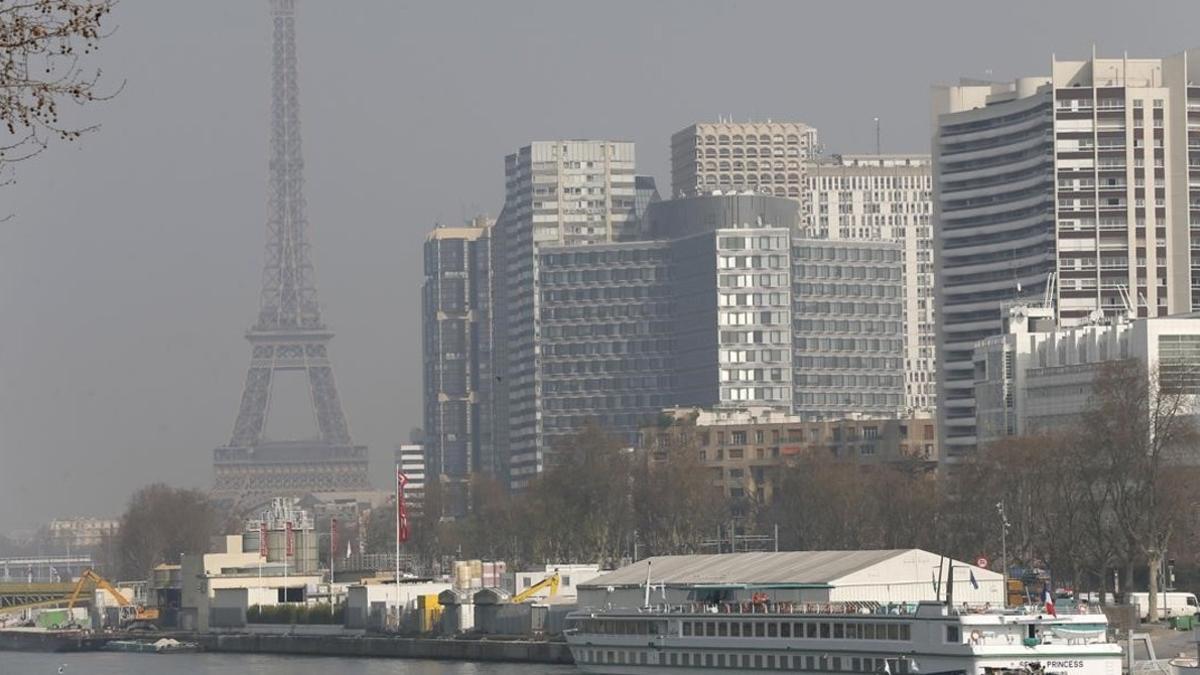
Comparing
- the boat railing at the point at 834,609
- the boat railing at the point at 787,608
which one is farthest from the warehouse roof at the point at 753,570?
the boat railing at the point at 834,609

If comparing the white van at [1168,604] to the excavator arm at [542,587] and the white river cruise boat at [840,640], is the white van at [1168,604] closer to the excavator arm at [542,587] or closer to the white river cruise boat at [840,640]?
the white river cruise boat at [840,640]

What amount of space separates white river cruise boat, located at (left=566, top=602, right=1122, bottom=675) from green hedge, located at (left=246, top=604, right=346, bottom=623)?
6147 cm

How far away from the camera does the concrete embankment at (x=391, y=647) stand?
485 feet

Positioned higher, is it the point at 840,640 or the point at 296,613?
the point at 840,640

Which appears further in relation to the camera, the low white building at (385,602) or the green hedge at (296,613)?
the green hedge at (296,613)

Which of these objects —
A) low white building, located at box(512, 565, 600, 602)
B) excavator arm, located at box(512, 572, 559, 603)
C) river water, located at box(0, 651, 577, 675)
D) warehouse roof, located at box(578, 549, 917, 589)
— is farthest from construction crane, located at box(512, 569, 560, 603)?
warehouse roof, located at box(578, 549, 917, 589)

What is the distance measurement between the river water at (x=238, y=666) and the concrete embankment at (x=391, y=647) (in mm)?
2010

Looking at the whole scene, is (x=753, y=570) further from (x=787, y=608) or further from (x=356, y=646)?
(x=356, y=646)

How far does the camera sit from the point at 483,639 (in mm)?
159250

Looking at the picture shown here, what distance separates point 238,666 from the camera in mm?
154625

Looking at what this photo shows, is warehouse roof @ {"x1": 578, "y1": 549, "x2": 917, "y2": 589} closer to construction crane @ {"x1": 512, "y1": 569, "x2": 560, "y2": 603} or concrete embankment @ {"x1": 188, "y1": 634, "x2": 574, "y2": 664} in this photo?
concrete embankment @ {"x1": 188, "y1": 634, "x2": 574, "y2": 664}

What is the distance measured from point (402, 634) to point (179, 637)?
31.5m

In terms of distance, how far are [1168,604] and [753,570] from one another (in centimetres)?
3965

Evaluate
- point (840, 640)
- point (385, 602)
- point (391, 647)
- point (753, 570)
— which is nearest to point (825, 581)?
point (753, 570)
